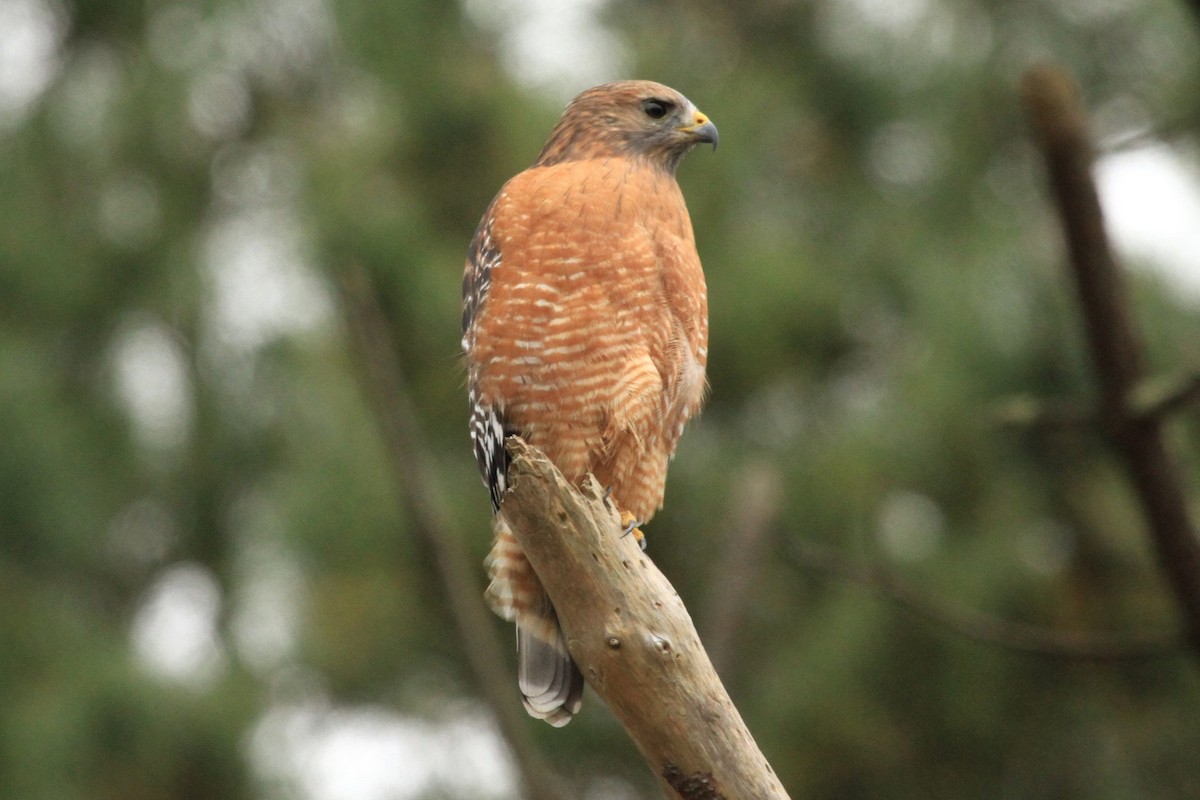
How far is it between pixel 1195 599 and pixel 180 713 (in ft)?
13.9

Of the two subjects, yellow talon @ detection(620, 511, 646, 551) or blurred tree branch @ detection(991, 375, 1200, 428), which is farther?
blurred tree branch @ detection(991, 375, 1200, 428)

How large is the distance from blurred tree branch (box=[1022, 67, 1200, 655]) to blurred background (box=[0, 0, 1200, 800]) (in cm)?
107

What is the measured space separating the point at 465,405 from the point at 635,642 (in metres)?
3.73

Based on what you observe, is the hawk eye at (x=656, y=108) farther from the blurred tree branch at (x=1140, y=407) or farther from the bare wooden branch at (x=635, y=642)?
the bare wooden branch at (x=635, y=642)

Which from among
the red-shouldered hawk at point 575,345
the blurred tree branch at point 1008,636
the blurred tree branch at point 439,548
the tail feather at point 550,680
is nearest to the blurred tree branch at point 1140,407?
the blurred tree branch at point 1008,636

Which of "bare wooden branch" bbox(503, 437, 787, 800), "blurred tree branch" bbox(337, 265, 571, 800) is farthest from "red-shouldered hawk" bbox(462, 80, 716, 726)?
"blurred tree branch" bbox(337, 265, 571, 800)

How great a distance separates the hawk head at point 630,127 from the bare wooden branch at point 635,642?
1185 millimetres

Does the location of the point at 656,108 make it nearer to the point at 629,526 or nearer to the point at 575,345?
the point at 575,345

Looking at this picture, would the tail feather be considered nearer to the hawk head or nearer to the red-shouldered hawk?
the red-shouldered hawk

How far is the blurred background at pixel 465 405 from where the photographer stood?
573cm

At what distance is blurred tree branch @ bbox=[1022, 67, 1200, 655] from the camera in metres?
3.87

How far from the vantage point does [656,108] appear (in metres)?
4.05

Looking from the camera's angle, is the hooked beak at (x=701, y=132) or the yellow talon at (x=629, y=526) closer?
the yellow talon at (x=629, y=526)

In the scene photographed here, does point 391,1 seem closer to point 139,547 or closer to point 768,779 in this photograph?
point 139,547
